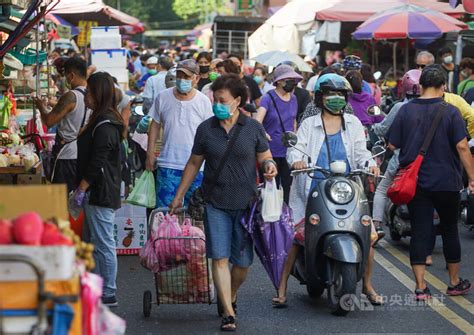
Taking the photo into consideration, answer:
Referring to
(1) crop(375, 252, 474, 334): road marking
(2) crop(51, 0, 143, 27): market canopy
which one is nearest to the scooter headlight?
(1) crop(375, 252, 474, 334): road marking

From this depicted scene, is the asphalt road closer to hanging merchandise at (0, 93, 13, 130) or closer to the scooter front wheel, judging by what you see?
the scooter front wheel

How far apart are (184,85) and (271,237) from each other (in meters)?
2.53

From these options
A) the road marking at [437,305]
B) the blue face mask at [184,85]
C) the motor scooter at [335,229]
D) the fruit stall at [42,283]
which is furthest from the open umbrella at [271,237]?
the fruit stall at [42,283]

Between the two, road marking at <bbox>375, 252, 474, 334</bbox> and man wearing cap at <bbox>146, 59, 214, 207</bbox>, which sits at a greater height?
man wearing cap at <bbox>146, 59, 214, 207</bbox>

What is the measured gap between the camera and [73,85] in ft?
34.3

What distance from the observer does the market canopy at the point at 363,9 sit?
957 inches

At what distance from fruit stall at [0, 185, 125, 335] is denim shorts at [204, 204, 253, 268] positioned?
308cm

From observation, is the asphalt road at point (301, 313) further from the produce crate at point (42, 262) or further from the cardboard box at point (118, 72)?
the cardboard box at point (118, 72)

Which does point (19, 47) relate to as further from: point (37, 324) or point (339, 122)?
point (37, 324)

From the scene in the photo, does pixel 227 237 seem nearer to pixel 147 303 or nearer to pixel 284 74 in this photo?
pixel 147 303

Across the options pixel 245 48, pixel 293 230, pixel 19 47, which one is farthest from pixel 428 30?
pixel 245 48

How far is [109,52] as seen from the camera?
24.6 metres

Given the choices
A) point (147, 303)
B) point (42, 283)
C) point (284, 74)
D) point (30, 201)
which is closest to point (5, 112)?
point (284, 74)

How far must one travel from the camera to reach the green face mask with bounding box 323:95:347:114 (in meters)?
9.12
